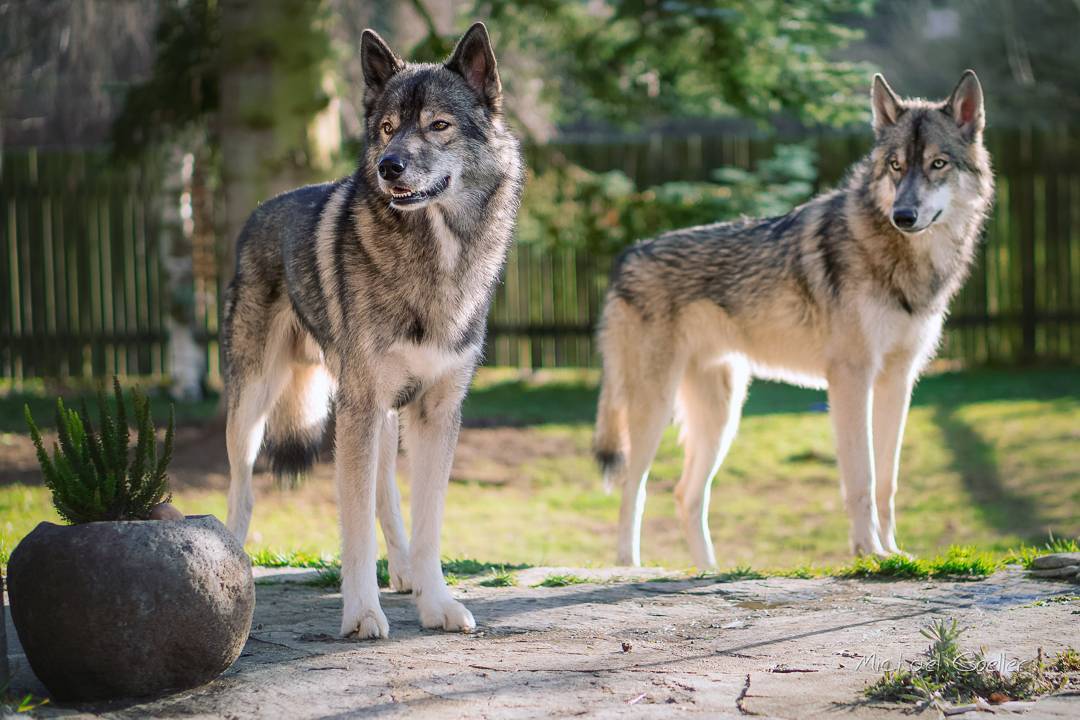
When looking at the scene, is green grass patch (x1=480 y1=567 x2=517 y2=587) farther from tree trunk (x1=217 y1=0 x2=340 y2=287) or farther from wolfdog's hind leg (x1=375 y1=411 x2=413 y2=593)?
tree trunk (x1=217 y1=0 x2=340 y2=287)

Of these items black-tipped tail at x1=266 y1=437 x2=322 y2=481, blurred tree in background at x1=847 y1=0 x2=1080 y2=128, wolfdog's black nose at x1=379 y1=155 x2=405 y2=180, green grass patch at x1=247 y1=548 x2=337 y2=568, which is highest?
blurred tree in background at x1=847 y1=0 x2=1080 y2=128

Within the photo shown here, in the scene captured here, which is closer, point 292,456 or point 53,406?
point 292,456

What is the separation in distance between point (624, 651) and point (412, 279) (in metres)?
1.51

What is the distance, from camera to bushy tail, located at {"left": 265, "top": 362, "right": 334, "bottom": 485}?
5359 millimetres

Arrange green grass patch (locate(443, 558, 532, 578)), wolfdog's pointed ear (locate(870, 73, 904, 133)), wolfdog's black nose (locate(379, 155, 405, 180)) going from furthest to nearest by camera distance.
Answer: wolfdog's pointed ear (locate(870, 73, 904, 133)) < green grass patch (locate(443, 558, 532, 578)) < wolfdog's black nose (locate(379, 155, 405, 180))

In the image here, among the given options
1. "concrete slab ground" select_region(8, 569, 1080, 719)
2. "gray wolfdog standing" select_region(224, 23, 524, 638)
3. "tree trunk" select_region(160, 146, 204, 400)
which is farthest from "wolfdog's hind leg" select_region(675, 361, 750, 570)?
"tree trunk" select_region(160, 146, 204, 400)

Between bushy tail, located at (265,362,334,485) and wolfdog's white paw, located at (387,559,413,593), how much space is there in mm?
800

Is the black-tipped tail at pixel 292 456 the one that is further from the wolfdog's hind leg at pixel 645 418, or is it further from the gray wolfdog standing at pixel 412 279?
the wolfdog's hind leg at pixel 645 418

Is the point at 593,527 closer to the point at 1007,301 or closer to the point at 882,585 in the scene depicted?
the point at 882,585

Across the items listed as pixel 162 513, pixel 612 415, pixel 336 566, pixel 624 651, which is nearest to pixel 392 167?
pixel 162 513

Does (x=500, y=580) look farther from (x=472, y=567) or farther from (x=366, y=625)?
(x=366, y=625)

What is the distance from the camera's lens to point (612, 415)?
6.83 m

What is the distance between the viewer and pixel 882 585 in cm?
485

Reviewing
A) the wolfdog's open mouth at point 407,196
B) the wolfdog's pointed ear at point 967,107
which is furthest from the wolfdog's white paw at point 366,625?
the wolfdog's pointed ear at point 967,107
